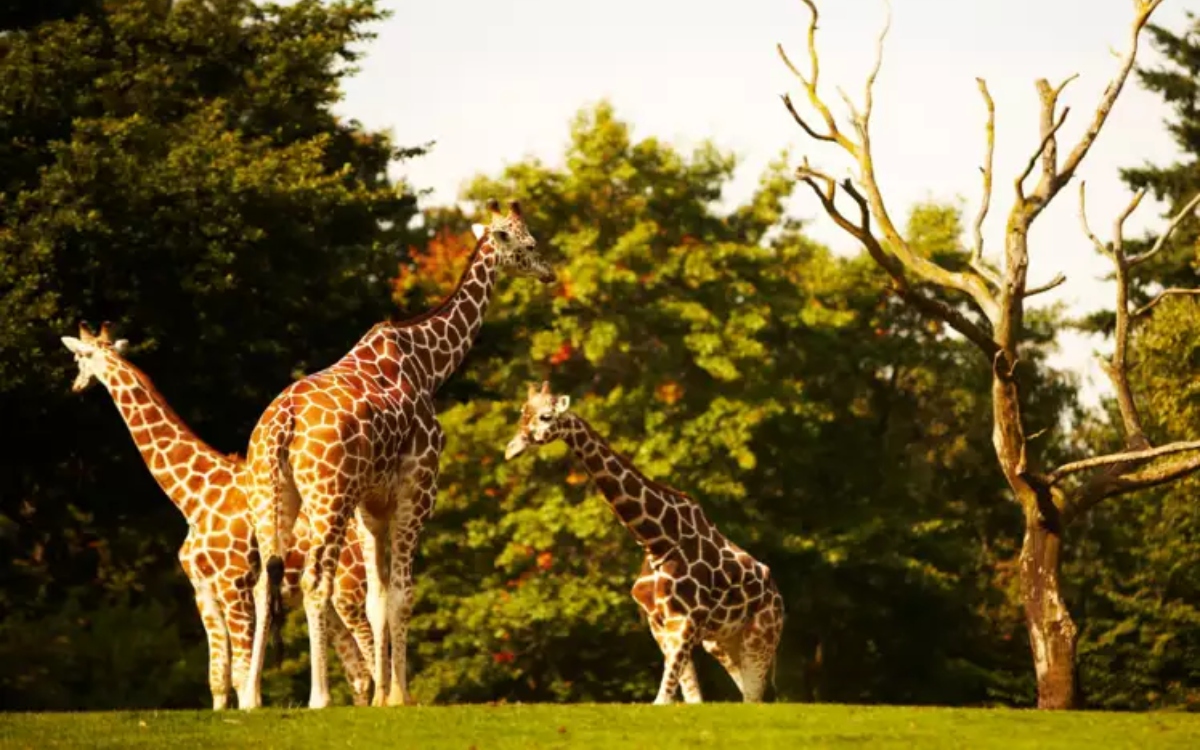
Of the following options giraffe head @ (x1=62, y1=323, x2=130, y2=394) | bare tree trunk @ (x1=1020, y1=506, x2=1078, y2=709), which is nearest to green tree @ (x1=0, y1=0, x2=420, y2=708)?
giraffe head @ (x1=62, y1=323, x2=130, y2=394)

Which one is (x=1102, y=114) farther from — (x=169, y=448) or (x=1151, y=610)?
(x=1151, y=610)

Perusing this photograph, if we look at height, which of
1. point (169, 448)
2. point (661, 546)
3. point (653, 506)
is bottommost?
point (661, 546)

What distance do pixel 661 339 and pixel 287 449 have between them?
2664 cm

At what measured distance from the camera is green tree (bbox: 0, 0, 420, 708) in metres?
34.5

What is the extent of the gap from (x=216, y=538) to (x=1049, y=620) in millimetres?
9057

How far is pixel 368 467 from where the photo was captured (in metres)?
25.2

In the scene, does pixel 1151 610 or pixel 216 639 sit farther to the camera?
pixel 1151 610

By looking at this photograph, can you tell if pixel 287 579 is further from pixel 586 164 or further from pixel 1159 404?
pixel 586 164

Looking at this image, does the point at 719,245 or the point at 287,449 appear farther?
the point at 719,245

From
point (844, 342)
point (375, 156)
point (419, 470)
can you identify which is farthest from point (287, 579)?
point (844, 342)

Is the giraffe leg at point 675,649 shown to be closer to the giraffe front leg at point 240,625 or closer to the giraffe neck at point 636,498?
the giraffe neck at point 636,498

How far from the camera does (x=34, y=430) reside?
1357 inches

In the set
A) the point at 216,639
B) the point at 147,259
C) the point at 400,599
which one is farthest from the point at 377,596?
the point at 147,259

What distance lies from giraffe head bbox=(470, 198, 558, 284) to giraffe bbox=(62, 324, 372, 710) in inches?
156
